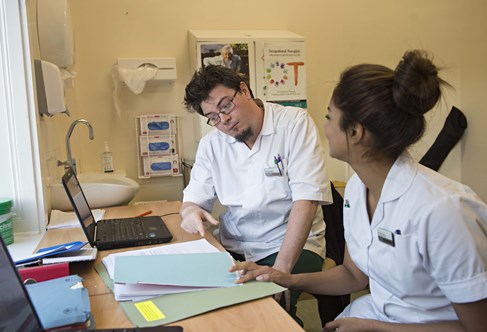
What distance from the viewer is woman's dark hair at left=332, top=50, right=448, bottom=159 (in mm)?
972

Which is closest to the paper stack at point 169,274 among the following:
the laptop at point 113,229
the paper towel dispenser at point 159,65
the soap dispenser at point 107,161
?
the laptop at point 113,229

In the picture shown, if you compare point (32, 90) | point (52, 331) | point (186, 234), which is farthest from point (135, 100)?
point (52, 331)

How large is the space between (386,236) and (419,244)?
0.10m

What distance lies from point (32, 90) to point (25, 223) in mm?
517

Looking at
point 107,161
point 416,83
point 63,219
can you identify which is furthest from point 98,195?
point 416,83

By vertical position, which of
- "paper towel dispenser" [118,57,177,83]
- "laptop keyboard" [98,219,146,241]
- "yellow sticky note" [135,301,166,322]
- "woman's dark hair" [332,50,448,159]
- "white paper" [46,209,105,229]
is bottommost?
"white paper" [46,209,105,229]

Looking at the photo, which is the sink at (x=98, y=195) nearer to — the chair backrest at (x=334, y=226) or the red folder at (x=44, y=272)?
the red folder at (x=44, y=272)

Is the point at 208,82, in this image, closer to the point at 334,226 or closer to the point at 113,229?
the point at 113,229

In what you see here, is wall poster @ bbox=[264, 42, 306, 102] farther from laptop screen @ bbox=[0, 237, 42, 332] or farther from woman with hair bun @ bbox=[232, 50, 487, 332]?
laptop screen @ bbox=[0, 237, 42, 332]

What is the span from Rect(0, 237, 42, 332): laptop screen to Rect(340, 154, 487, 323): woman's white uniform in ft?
2.58

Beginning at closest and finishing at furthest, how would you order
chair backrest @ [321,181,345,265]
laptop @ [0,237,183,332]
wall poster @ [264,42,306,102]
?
laptop @ [0,237,183,332]
chair backrest @ [321,181,345,265]
wall poster @ [264,42,306,102]

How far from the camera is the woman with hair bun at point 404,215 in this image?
916 mm

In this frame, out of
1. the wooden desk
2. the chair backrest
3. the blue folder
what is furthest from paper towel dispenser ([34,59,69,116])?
the chair backrest

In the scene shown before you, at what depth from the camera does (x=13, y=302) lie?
29.7 inches
